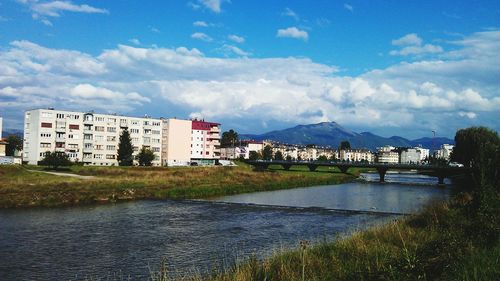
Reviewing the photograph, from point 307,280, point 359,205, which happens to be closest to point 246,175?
point 359,205

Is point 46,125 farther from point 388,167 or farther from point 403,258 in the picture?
point 403,258

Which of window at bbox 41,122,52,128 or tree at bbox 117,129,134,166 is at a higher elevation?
window at bbox 41,122,52,128

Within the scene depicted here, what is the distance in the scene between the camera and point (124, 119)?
146375 mm

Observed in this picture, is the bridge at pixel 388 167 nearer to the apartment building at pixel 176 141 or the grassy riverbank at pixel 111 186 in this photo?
the apartment building at pixel 176 141

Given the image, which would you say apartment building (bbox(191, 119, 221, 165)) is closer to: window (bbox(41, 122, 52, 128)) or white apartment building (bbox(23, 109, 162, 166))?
white apartment building (bbox(23, 109, 162, 166))

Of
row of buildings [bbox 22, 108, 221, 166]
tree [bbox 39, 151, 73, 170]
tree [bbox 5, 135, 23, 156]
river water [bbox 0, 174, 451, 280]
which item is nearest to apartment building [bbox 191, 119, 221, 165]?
row of buildings [bbox 22, 108, 221, 166]

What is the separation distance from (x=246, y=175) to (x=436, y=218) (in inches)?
2946

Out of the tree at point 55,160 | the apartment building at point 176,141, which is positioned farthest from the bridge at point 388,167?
the tree at point 55,160

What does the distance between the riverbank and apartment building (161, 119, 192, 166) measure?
135 meters

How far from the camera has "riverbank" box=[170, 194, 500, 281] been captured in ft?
42.0

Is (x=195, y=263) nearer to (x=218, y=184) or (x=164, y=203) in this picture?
(x=164, y=203)

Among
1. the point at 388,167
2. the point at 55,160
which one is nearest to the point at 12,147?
the point at 55,160

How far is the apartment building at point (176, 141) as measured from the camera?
160 meters

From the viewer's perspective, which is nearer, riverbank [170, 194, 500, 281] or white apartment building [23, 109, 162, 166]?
riverbank [170, 194, 500, 281]
